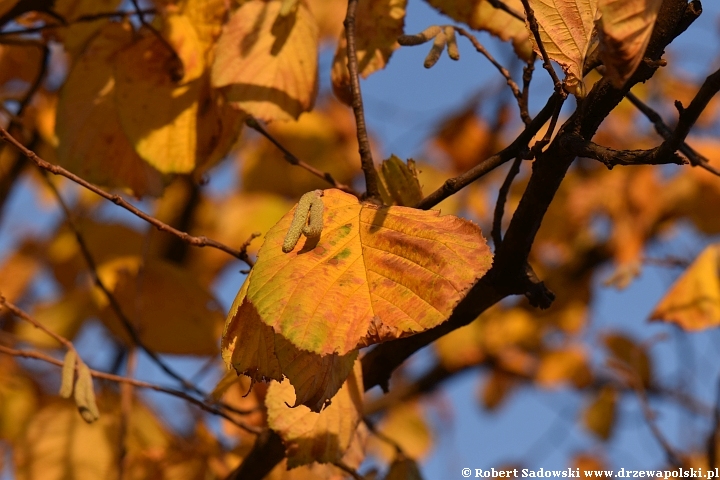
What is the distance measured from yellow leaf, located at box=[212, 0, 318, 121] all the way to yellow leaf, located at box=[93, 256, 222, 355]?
42cm

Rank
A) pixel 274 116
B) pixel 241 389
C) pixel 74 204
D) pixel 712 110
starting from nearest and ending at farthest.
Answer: pixel 274 116, pixel 241 389, pixel 74 204, pixel 712 110

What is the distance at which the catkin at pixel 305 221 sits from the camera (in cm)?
55

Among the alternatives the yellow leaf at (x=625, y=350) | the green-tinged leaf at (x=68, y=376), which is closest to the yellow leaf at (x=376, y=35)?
the green-tinged leaf at (x=68, y=376)

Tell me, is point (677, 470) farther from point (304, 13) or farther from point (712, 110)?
point (712, 110)

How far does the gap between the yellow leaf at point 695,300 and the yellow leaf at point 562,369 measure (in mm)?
1377

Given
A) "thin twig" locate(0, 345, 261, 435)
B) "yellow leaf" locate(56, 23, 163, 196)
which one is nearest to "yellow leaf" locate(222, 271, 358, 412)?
"thin twig" locate(0, 345, 261, 435)

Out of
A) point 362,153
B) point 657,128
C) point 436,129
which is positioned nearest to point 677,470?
point 657,128

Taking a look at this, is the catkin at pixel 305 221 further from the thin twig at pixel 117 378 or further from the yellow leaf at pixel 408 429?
the yellow leaf at pixel 408 429

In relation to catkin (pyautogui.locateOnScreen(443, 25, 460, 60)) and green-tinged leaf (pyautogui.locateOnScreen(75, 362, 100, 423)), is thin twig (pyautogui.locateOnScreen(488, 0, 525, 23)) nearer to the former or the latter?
catkin (pyautogui.locateOnScreen(443, 25, 460, 60))

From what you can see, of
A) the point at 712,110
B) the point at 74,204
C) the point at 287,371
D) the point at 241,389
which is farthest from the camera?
the point at 712,110

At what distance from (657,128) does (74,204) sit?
205cm

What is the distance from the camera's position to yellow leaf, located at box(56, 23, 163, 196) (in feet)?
3.20

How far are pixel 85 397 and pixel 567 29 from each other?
1.81 feet

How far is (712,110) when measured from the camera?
2.79m
